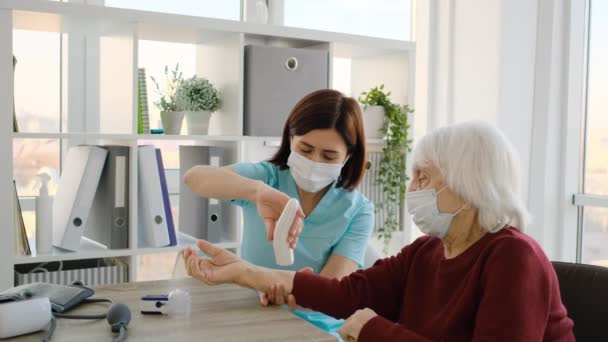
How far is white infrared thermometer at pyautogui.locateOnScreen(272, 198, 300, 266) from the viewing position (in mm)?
1530

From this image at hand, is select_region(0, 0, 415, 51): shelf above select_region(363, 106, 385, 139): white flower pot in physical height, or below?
above

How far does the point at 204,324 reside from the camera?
1288 millimetres

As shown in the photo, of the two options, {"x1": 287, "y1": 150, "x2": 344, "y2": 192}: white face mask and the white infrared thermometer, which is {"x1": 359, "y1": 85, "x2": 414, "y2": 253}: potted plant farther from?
the white infrared thermometer

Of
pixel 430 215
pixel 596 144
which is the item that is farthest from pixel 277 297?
pixel 596 144

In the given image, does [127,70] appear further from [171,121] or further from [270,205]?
[270,205]

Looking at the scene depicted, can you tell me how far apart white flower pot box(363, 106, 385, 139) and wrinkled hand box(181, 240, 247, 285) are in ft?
4.44

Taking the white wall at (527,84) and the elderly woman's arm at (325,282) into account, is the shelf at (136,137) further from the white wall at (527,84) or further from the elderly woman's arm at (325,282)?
the white wall at (527,84)

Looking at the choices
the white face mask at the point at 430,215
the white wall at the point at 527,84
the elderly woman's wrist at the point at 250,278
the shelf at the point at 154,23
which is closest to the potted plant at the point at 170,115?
the shelf at the point at 154,23

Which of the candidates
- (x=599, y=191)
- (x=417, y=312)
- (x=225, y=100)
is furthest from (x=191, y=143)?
(x=599, y=191)

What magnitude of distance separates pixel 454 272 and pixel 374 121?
4.96 ft

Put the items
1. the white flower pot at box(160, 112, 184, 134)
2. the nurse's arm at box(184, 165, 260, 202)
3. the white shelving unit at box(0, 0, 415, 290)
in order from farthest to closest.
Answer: the white flower pot at box(160, 112, 184, 134)
the white shelving unit at box(0, 0, 415, 290)
the nurse's arm at box(184, 165, 260, 202)

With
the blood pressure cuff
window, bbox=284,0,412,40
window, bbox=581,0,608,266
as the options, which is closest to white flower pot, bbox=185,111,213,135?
window, bbox=284,0,412,40

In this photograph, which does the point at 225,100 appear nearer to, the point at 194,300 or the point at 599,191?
the point at 194,300

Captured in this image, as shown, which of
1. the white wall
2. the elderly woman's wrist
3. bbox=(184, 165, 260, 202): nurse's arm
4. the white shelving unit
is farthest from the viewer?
the white wall
